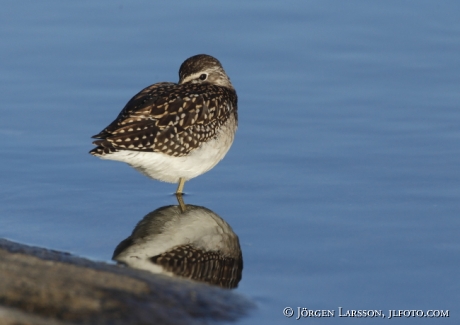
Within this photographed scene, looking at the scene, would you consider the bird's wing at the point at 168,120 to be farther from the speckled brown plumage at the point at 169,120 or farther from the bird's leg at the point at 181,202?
the bird's leg at the point at 181,202

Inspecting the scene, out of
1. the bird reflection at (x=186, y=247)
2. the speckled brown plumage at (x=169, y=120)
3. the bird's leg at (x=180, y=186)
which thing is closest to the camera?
the bird reflection at (x=186, y=247)

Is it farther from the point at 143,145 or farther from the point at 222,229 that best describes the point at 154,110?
the point at 222,229

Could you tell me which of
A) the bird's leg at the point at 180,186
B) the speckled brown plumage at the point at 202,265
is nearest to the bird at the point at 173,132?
the bird's leg at the point at 180,186

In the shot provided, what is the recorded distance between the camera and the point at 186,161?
35.2 feet

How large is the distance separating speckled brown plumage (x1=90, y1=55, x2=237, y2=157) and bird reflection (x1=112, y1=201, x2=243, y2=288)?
31.7 inches

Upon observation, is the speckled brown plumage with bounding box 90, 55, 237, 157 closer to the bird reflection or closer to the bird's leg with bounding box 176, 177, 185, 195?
the bird's leg with bounding box 176, 177, 185, 195

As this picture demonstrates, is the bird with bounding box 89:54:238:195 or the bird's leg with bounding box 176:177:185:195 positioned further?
the bird's leg with bounding box 176:177:185:195

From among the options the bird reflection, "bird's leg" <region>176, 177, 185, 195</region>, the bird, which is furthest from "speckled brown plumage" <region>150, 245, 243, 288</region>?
"bird's leg" <region>176, 177, 185, 195</region>

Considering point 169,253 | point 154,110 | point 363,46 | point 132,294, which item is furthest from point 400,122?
point 132,294

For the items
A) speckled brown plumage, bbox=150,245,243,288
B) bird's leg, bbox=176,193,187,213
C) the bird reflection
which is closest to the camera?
speckled brown plumage, bbox=150,245,243,288

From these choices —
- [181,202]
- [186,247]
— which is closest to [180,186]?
[181,202]

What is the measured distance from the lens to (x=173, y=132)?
10.5m

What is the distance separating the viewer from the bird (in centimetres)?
1012

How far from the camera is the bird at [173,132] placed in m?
10.1
